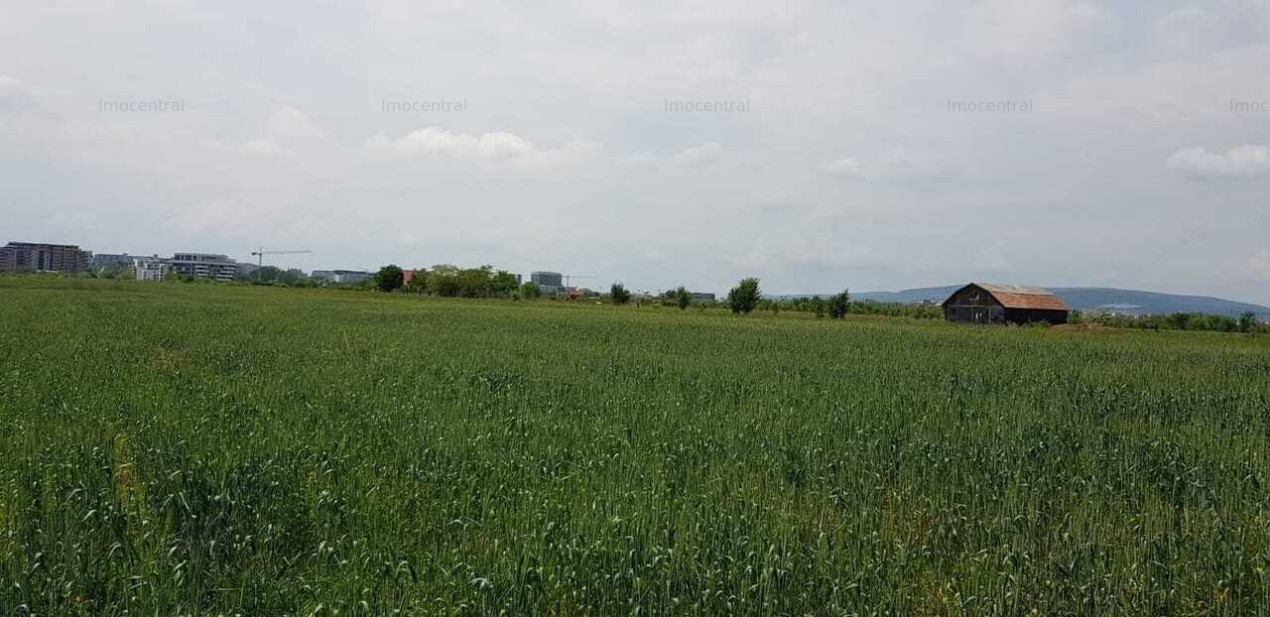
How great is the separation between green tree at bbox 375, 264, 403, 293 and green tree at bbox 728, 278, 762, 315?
69.2 m

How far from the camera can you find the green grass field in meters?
4.86

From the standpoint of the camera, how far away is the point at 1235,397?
50.6 ft

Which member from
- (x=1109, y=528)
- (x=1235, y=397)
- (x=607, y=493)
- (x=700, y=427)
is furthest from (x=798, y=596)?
(x=1235, y=397)

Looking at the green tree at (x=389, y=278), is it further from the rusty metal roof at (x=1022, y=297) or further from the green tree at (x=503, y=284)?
the rusty metal roof at (x=1022, y=297)

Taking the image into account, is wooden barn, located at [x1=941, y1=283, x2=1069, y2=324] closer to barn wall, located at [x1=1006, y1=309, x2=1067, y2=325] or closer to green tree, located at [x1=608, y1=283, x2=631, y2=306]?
barn wall, located at [x1=1006, y1=309, x2=1067, y2=325]

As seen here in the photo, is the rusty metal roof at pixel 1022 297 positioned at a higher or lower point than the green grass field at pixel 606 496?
higher

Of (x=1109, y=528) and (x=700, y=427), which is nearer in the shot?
(x=1109, y=528)

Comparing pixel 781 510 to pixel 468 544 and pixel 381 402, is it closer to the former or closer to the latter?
pixel 468 544

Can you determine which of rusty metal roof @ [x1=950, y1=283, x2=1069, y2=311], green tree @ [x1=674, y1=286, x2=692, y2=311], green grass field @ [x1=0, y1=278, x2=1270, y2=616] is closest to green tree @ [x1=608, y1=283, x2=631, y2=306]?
green tree @ [x1=674, y1=286, x2=692, y2=311]

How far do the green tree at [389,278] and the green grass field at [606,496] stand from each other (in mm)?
116294

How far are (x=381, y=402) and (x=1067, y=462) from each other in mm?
9174

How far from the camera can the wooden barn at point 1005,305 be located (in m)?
71.1

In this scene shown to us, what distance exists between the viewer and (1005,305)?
70.4 metres

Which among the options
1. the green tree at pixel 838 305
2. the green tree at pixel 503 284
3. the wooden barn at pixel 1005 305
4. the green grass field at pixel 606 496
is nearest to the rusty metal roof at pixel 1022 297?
the wooden barn at pixel 1005 305
